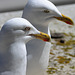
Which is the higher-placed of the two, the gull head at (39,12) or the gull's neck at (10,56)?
the gull head at (39,12)

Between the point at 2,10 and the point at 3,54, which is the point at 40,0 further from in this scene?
the point at 2,10

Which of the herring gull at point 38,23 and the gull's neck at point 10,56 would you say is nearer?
the gull's neck at point 10,56

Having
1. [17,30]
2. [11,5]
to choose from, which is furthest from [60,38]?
[17,30]

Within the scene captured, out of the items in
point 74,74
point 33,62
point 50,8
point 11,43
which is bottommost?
point 74,74

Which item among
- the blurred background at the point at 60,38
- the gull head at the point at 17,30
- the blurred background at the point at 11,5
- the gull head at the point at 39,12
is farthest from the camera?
the blurred background at the point at 11,5

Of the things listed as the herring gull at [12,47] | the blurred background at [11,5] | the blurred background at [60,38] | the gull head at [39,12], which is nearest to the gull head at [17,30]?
the herring gull at [12,47]

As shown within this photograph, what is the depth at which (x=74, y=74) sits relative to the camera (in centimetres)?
325

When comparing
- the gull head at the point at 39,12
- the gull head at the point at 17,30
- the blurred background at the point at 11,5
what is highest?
the blurred background at the point at 11,5

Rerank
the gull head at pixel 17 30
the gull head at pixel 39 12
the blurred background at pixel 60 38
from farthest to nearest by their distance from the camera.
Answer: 1. the blurred background at pixel 60 38
2. the gull head at pixel 39 12
3. the gull head at pixel 17 30

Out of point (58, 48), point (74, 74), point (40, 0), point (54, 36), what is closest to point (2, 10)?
point (54, 36)

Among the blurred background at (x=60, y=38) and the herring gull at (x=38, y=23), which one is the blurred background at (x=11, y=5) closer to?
the blurred background at (x=60, y=38)

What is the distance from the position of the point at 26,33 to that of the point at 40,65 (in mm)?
556

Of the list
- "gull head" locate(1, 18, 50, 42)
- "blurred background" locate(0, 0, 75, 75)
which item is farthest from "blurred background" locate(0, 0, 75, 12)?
"gull head" locate(1, 18, 50, 42)

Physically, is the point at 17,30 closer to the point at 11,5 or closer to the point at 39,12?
the point at 39,12
